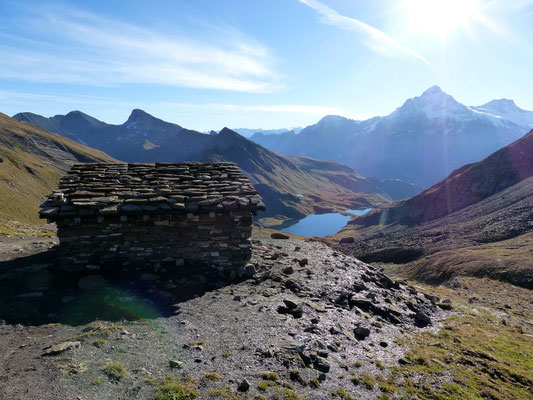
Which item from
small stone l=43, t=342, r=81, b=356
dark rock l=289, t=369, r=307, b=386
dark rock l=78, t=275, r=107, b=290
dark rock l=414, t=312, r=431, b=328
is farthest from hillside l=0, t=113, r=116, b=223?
dark rock l=414, t=312, r=431, b=328

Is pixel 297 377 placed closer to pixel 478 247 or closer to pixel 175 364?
pixel 175 364

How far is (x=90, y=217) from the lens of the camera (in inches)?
607

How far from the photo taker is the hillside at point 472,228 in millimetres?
37000

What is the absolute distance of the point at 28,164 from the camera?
10469cm

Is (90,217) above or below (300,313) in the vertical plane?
above

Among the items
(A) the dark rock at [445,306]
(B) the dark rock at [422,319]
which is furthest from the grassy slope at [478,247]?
(B) the dark rock at [422,319]

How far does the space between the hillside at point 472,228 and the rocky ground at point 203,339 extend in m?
25.0

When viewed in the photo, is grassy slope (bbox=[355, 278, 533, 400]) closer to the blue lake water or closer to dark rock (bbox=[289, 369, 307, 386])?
dark rock (bbox=[289, 369, 307, 386])

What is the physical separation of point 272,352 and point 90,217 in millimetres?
11286

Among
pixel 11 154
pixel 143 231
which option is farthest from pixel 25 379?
pixel 11 154

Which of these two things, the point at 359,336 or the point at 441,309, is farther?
the point at 441,309

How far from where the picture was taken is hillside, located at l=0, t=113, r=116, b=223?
71.3 m

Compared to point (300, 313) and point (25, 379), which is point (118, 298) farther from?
point (300, 313)

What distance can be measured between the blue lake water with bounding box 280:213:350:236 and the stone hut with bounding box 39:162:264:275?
13985cm
